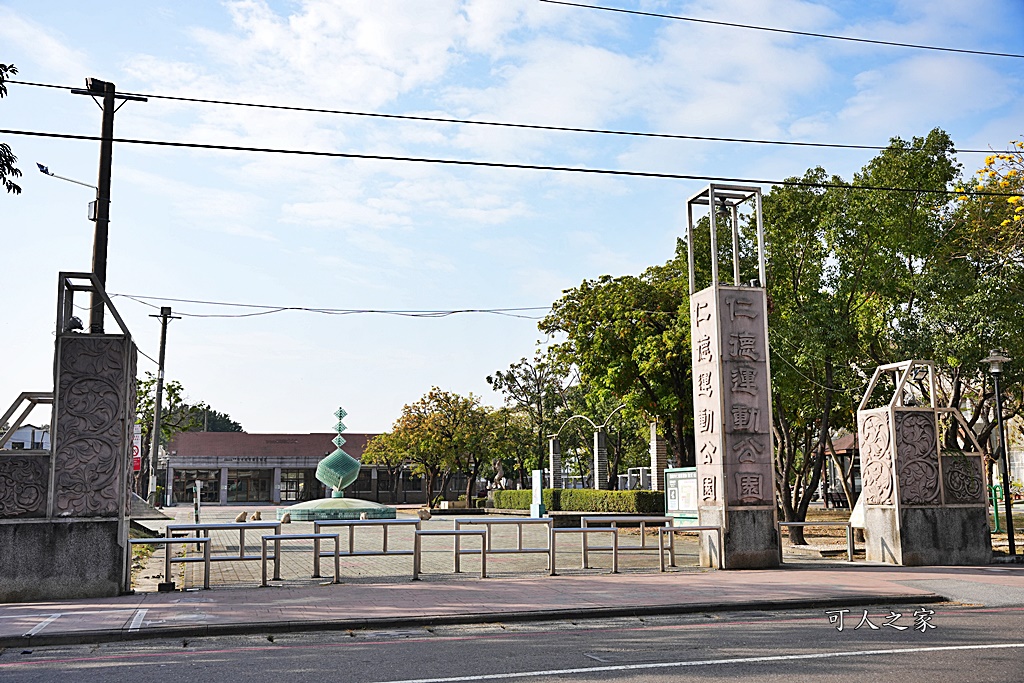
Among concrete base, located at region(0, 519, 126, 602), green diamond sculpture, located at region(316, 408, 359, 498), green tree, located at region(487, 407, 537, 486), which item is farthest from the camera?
green tree, located at region(487, 407, 537, 486)

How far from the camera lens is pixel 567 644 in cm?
927

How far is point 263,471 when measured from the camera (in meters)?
70.7

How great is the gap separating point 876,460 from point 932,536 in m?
1.61

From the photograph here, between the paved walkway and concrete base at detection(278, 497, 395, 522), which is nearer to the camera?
the paved walkway

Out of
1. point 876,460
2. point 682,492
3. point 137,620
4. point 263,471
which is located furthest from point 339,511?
point 263,471

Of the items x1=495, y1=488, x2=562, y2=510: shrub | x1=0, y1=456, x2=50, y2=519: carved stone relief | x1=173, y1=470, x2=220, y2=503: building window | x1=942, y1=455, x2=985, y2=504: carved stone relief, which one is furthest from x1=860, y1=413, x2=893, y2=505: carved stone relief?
x1=173, y1=470, x2=220, y2=503: building window

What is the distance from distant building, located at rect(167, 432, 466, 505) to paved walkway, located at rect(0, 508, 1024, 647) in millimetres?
54011

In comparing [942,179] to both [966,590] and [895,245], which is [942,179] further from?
[966,590]

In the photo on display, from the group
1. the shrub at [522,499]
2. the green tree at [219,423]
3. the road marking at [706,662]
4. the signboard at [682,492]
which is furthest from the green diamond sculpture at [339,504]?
the green tree at [219,423]

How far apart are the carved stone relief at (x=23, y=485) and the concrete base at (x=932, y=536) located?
13789 millimetres

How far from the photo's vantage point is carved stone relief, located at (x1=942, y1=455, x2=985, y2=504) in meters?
17.2

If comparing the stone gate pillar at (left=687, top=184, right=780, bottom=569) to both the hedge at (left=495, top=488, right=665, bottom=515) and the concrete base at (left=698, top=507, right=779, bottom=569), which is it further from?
the hedge at (left=495, top=488, right=665, bottom=515)

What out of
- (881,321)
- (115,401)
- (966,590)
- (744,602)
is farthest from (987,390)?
(115,401)

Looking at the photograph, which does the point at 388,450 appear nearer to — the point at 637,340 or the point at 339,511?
the point at 339,511
